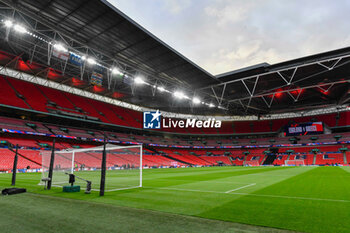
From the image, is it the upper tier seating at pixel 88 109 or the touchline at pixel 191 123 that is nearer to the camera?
the upper tier seating at pixel 88 109

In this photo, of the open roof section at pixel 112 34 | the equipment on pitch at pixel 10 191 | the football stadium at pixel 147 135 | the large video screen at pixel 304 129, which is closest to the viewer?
the football stadium at pixel 147 135

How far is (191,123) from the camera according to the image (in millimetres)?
62594

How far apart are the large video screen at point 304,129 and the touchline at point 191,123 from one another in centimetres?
1861

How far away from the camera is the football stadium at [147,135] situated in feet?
17.9

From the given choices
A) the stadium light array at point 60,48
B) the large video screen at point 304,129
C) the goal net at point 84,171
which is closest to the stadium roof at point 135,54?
the stadium light array at point 60,48

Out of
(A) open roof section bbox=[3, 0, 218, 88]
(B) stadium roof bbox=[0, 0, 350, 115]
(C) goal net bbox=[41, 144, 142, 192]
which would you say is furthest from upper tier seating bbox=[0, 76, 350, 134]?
(C) goal net bbox=[41, 144, 142, 192]

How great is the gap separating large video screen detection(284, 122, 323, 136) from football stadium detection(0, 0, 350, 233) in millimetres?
330

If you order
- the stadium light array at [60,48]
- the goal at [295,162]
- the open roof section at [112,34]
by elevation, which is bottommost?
the goal at [295,162]

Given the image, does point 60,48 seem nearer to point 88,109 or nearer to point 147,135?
point 88,109

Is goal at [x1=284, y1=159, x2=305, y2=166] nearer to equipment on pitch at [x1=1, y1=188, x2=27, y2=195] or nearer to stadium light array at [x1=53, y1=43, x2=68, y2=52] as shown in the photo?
stadium light array at [x1=53, y1=43, x2=68, y2=52]

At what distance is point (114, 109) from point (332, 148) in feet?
175

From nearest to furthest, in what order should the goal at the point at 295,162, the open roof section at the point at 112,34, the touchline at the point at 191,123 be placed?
the open roof section at the point at 112,34 → the goal at the point at 295,162 → the touchline at the point at 191,123

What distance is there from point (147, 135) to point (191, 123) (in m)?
13.9

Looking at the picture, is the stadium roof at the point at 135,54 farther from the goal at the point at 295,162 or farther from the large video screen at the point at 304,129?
the goal at the point at 295,162
